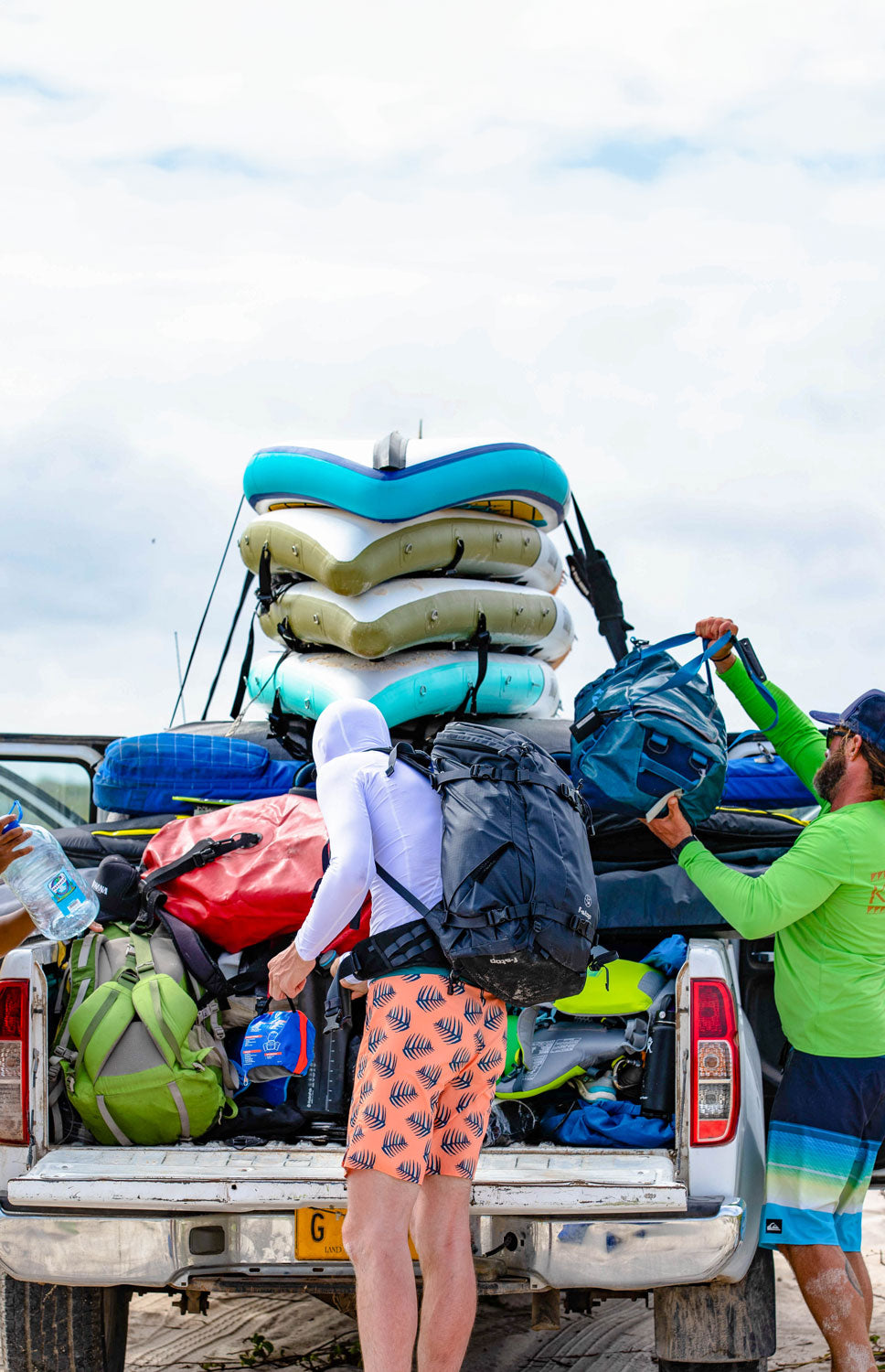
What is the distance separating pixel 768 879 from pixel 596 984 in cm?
67

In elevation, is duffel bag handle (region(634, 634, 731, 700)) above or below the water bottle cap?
A: above

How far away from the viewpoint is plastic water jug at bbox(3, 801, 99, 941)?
366 cm

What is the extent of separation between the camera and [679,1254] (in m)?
3.07

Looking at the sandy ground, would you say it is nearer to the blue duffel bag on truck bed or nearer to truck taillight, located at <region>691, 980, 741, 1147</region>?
truck taillight, located at <region>691, 980, 741, 1147</region>

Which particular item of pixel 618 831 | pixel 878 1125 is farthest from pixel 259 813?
pixel 878 1125

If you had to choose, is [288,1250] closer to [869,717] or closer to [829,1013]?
[829,1013]

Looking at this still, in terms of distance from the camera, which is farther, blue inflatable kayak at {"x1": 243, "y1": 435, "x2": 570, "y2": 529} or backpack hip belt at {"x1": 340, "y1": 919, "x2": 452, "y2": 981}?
blue inflatable kayak at {"x1": 243, "y1": 435, "x2": 570, "y2": 529}

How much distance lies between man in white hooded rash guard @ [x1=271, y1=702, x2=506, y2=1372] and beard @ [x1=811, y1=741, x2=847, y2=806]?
1.24 m

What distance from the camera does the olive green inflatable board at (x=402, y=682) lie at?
5.08 meters

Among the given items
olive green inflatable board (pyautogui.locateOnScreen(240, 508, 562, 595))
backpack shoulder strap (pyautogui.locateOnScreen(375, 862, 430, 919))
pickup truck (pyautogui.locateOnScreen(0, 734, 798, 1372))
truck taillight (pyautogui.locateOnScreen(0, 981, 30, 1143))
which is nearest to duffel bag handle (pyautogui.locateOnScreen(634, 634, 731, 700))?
pickup truck (pyautogui.locateOnScreen(0, 734, 798, 1372))

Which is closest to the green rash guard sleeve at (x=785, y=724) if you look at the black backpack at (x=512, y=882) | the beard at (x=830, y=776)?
the beard at (x=830, y=776)

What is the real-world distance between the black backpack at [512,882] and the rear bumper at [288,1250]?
0.62 meters

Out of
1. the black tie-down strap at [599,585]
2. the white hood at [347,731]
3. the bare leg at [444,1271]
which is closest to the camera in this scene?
the bare leg at [444,1271]

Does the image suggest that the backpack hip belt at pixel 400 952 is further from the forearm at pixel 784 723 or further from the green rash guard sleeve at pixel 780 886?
the forearm at pixel 784 723
